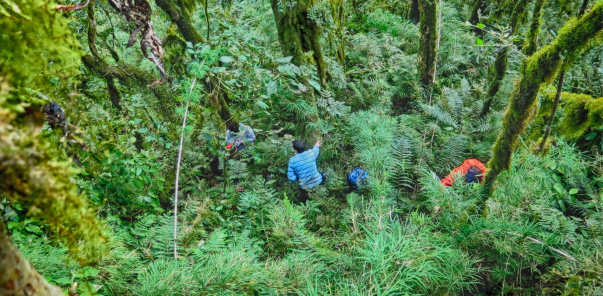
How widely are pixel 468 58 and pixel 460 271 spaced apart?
723 centimetres

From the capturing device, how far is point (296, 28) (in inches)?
201

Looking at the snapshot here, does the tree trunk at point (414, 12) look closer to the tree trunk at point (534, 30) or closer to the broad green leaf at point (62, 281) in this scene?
the tree trunk at point (534, 30)

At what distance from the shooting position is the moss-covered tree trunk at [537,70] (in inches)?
105

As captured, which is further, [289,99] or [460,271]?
[289,99]

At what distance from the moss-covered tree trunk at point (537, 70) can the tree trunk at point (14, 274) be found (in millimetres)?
3756

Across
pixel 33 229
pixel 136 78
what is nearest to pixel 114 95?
pixel 136 78

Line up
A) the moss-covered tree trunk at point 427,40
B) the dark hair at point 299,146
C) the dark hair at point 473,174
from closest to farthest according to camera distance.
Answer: the dark hair at point 473,174
the dark hair at point 299,146
the moss-covered tree trunk at point 427,40

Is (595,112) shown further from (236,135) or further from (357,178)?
(236,135)

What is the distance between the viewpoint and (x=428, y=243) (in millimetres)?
2725

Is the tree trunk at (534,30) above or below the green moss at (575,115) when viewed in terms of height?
above

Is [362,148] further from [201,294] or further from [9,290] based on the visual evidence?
[9,290]

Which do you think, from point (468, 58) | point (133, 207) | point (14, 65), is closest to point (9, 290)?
point (14, 65)

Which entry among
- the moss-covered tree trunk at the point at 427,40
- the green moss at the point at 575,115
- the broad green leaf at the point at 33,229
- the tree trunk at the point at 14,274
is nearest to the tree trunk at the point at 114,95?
the broad green leaf at the point at 33,229

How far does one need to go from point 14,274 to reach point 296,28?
16.3 feet
